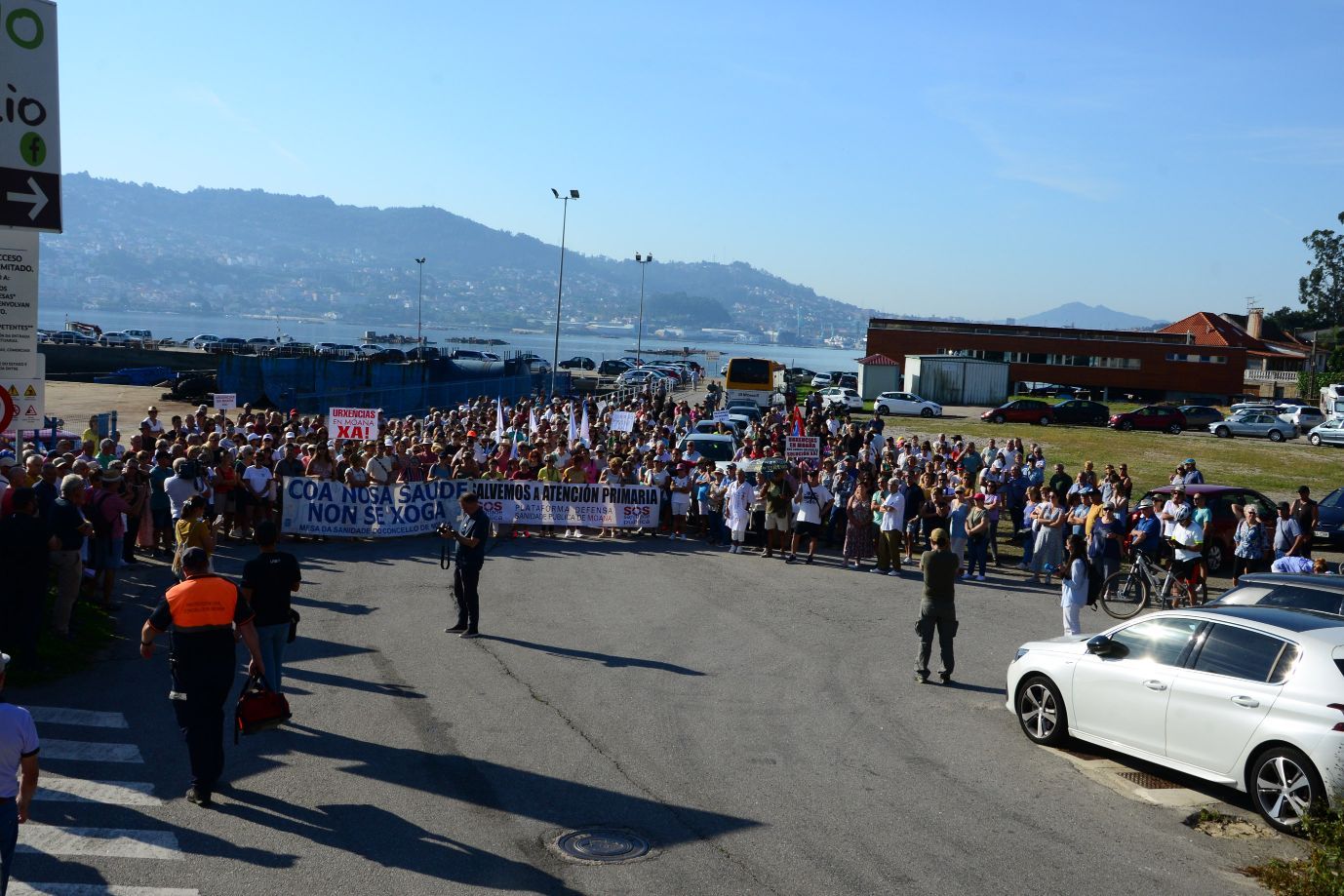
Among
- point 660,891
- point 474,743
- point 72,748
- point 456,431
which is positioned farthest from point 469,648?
point 456,431

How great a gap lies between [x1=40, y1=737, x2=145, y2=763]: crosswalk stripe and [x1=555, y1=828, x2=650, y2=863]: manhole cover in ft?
11.8

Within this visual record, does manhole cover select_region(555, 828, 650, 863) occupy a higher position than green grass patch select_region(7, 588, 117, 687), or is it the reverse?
green grass patch select_region(7, 588, 117, 687)

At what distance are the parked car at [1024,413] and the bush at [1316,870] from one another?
4678 centimetres

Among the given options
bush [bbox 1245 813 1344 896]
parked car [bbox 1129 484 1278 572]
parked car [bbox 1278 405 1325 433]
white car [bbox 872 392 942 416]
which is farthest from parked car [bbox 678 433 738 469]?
parked car [bbox 1278 405 1325 433]

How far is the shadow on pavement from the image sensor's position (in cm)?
1193

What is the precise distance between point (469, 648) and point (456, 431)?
1270 centimetres

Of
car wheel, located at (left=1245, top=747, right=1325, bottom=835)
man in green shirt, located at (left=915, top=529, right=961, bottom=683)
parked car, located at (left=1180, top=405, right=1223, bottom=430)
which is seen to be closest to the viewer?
car wheel, located at (left=1245, top=747, right=1325, bottom=835)

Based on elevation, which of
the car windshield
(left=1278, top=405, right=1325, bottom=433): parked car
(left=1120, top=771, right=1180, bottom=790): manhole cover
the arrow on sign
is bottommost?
(left=1120, top=771, right=1180, bottom=790): manhole cover

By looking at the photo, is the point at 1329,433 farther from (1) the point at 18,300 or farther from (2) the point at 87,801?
(2) the point at 87,801

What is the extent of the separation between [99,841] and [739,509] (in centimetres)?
1404

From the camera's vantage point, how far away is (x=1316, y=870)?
22.1ft

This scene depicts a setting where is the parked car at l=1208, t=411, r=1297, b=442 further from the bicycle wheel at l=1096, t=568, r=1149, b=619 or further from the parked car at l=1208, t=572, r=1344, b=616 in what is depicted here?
the parked car at l=1208, t=572, r=1344, b=616

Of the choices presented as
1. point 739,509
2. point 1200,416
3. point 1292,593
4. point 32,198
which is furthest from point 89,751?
point 1200,416

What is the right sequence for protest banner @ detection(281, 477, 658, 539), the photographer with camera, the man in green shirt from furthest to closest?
protest banner @ detection(281, 477, 658, 539) < the photographer with camera < the man in green shirt
